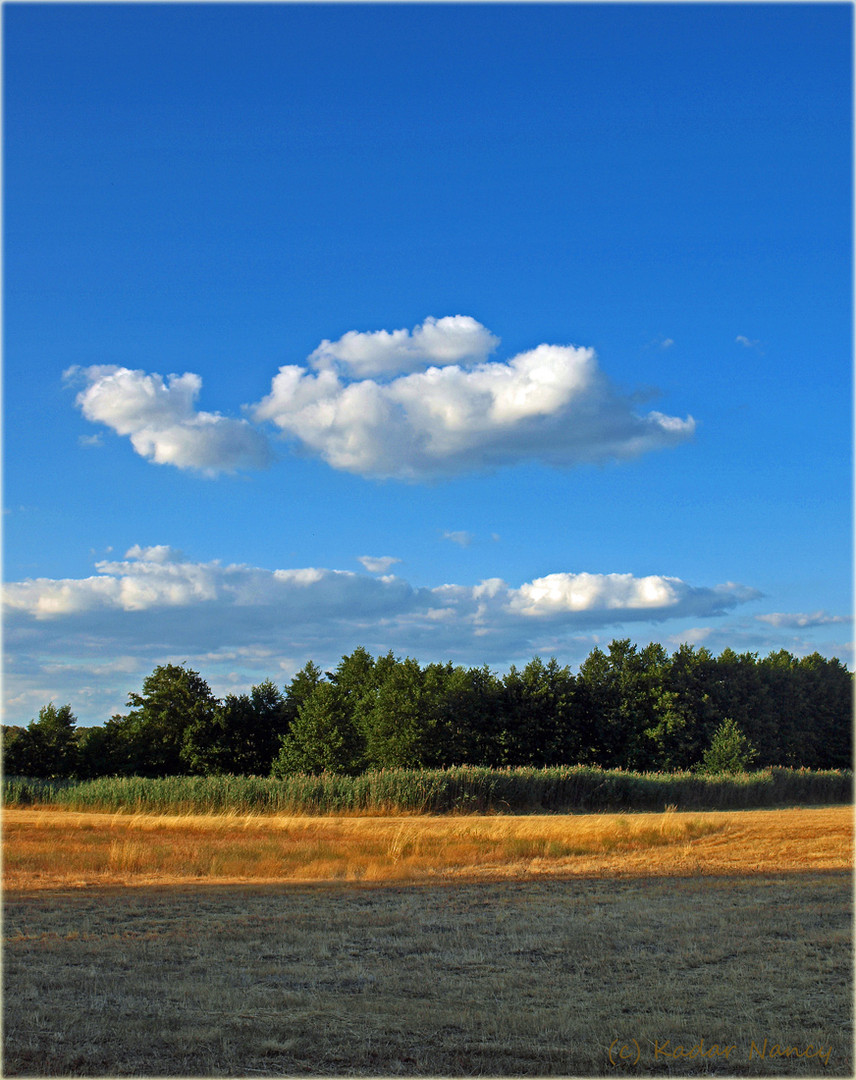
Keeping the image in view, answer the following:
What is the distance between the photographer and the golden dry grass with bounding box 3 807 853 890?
1752 cm

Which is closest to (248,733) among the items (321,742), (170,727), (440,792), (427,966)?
(170,727)

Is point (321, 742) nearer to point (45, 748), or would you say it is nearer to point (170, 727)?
point (170, 727)

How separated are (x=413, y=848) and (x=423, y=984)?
45.3 feet

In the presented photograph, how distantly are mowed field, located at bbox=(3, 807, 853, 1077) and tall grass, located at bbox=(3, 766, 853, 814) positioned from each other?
17673mm

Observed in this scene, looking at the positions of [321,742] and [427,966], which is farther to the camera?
[321,742]

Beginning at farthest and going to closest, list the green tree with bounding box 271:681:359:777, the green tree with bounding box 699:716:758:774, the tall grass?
the green tree with bounding box 699:716:758:774 < the green tree with bounding box 271:681:359:777 < the tall grass

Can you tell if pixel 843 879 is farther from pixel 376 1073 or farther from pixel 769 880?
pixel 376 1073

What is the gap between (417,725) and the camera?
5834cm

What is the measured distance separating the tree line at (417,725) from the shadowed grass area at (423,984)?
42.4 m

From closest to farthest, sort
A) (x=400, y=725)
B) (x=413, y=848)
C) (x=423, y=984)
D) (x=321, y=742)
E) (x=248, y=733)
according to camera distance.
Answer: (x=423, y=984) < (x=413, y=848) < (x=321, y=742) < (x=400, y=725) < (x=248, y=733)

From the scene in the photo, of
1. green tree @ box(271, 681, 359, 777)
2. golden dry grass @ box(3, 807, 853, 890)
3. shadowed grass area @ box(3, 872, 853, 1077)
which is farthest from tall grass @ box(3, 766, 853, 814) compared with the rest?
shadowed grass area @ box(3, 872, 853, 1077)

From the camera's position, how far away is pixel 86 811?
41.2 meters

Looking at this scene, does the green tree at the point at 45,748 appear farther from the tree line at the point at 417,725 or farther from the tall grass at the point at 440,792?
the tall grass at the point at 440,792

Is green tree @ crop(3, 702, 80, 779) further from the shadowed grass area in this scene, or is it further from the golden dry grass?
the shadowed grass area
